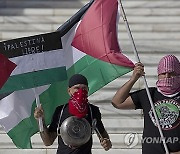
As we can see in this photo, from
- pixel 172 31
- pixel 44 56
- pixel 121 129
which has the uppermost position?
pixel 44 56

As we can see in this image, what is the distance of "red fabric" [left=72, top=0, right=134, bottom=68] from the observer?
5738 millimetres

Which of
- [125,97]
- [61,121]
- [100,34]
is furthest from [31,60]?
[125,97]

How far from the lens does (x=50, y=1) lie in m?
11.9

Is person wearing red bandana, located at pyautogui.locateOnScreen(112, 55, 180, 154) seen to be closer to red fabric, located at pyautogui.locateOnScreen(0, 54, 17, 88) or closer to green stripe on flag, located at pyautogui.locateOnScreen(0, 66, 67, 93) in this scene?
green stripe on flag, located at pyautogui.locateOnScreen(0, 66, 67, 93)

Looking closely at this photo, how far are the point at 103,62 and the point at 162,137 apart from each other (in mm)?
1155

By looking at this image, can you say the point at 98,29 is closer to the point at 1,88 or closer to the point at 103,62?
the point at 103,62

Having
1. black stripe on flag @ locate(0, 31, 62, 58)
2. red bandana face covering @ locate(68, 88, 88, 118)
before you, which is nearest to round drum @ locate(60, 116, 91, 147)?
red bandana face covering @ locate(68, 88, 88, 118)

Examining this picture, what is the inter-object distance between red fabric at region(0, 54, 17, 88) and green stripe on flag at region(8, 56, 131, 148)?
34 centimetres

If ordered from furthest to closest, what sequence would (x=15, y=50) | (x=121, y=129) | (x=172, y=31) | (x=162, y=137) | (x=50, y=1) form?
1. (x=50, y=1)
2. (x=172, y=31)
3. (x=121, y=129)
4. (x=15, y=50)
5. (x=162, y=137)

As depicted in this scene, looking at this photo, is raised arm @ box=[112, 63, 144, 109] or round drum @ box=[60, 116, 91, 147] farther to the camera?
raised arm @ box=[112, 63, 144, 109]

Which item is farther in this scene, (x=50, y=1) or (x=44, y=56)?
(x=50, y=1)

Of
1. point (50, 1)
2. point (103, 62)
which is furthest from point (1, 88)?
point (50, 1)

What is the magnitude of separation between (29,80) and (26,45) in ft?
0.98

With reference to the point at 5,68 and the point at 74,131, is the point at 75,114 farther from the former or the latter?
the point at 5,68
